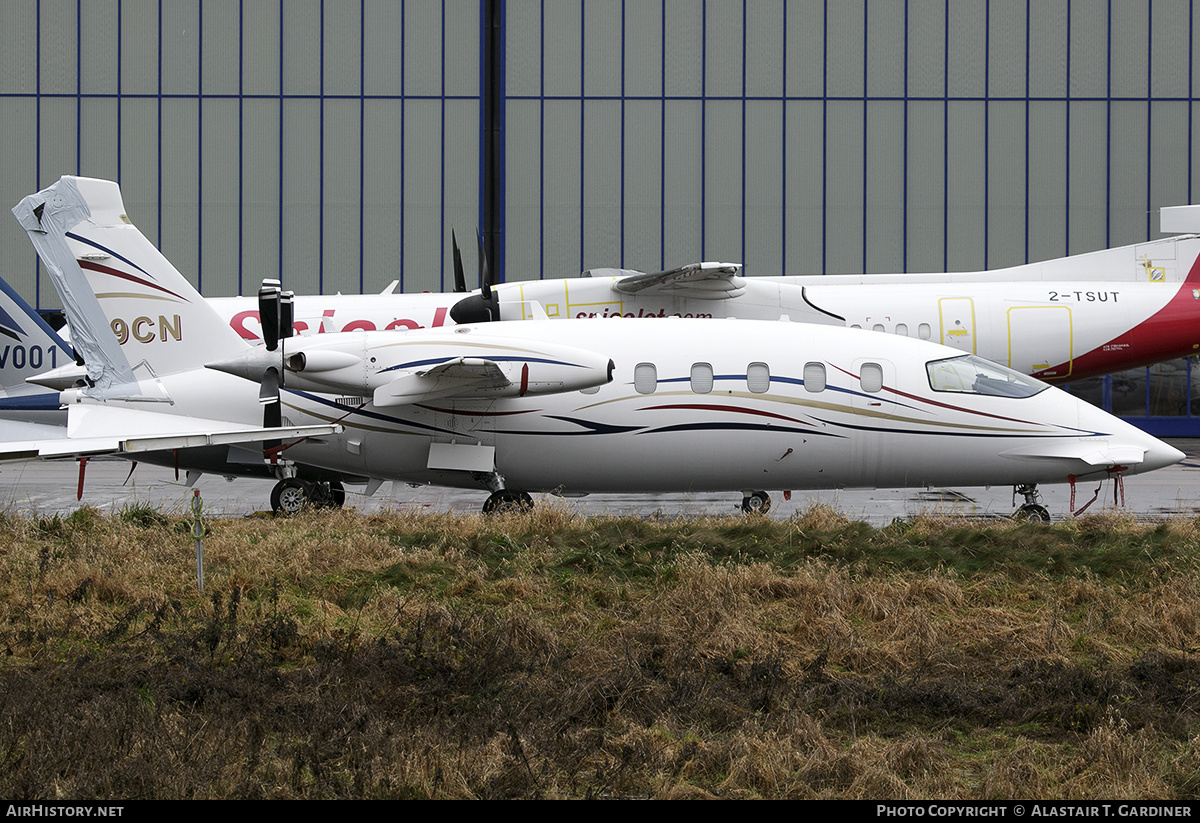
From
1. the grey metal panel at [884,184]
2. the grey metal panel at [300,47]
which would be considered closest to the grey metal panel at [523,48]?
the grey metal panel at [300,47]

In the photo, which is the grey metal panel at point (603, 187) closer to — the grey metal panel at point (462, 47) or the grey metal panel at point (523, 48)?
the grey metal panel at point (523, 48)

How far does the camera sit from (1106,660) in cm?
844

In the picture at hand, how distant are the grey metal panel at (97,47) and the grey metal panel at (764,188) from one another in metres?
18.2

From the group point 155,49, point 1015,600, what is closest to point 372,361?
point 1015,600

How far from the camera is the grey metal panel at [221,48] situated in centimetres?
3372

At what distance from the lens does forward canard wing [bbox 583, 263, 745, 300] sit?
22.2 metres

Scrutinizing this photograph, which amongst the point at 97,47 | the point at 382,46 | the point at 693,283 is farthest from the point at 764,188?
the point at 97,47

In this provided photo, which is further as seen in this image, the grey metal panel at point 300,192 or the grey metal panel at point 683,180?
the grey metal panel at point 683,180

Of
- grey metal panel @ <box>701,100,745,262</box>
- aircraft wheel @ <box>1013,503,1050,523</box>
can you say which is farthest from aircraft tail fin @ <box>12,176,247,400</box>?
grey metal panel @ <box>701,100,745,262</box>

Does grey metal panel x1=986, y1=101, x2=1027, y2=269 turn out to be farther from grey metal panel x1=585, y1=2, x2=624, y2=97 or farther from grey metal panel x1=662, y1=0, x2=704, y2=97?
grey metal panel x1=585, y1=2, x2=624, y2=97

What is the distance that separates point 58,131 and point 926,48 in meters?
24.9

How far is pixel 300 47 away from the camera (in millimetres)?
33781

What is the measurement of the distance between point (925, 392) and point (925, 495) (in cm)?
587

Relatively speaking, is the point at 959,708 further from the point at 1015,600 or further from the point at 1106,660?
the point at 1015,600
